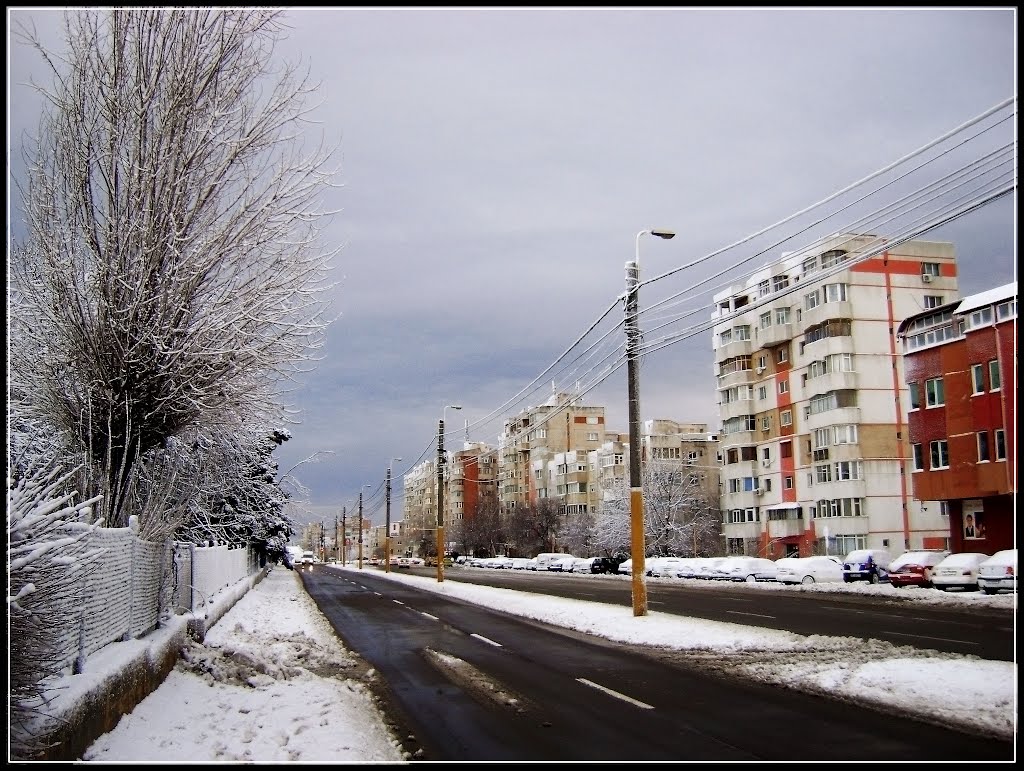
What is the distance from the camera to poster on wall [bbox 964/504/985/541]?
39.9m

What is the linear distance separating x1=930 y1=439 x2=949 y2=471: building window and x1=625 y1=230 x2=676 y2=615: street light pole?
24.1 m

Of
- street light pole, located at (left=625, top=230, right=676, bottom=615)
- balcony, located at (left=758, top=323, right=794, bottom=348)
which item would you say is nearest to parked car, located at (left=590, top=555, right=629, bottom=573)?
balcony, located at (left=758, top=323, right=794, bottom=348)

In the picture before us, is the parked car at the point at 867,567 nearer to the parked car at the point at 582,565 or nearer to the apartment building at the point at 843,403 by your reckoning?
the apartment building at the point at 843,403

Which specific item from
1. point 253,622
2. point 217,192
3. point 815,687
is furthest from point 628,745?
point 253,622

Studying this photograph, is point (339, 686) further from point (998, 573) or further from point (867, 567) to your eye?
point (867, 567)

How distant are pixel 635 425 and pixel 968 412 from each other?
23448mm

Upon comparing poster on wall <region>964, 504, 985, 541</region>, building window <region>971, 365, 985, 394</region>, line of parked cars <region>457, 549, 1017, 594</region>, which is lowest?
line of parked cars <region>457, 549, 1017, 594</region>

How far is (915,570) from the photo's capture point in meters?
36.2

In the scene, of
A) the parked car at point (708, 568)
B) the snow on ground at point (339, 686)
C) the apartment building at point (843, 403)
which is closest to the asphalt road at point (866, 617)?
the snow on ground at point (339, 686)

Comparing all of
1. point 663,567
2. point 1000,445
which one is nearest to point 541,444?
point 663,567

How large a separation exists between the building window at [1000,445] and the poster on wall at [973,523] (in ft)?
12.9

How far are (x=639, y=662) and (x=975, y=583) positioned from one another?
23.2 meters

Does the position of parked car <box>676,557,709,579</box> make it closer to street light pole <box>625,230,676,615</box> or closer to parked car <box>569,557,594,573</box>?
parked car <box>569,557,594,573</box>

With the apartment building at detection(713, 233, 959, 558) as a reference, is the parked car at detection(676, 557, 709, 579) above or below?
below
